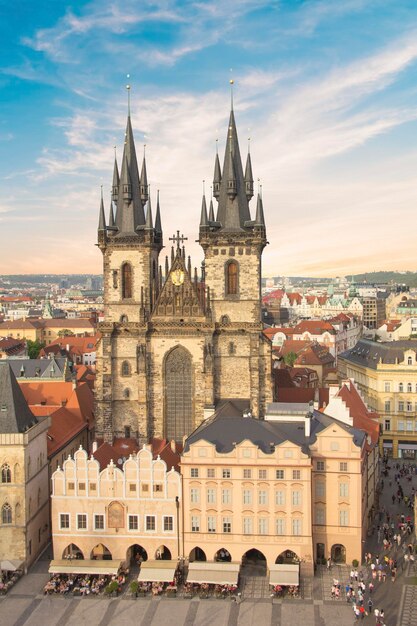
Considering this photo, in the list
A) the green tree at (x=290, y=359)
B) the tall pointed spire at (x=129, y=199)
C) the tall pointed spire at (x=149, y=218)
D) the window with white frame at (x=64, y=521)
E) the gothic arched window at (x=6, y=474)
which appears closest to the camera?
the window with white frame at (x=64, y=521)

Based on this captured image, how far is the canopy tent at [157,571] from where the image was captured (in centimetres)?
5212

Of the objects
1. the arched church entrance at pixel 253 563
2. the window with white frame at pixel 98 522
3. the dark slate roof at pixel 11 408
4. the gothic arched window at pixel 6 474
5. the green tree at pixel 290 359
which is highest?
the dark slate roof at pixel 11 408

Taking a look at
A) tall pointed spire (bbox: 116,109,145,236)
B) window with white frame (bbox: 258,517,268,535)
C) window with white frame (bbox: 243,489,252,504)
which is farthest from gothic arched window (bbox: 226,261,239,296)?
window with white frame (bbox: 258,517,268,535)

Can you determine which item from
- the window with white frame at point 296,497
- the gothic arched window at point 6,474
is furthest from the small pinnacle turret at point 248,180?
the gothic arched window at point 6,474

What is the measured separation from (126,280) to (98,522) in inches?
1186

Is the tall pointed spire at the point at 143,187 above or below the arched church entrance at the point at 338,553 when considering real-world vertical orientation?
above

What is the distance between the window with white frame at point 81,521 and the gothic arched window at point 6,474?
665 centimetres

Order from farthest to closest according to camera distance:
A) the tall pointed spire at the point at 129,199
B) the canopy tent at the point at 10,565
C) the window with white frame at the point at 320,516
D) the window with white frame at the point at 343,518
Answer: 1. the tall pointed spire at the point at 129,199
2. the window with white frame at the point at 320,516
3. the window with white frame at the point at 343,518
4. the canopy tent at the point at 10,565

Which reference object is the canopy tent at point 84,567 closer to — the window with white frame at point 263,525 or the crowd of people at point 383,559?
the window with white frame at point 263,525

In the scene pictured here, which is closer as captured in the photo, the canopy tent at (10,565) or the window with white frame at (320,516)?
the canopy tent at (10,565)

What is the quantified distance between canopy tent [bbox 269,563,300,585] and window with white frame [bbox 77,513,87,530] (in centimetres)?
1579

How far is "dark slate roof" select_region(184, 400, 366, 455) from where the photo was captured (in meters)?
56.3

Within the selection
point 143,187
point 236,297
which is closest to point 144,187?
point 143,187

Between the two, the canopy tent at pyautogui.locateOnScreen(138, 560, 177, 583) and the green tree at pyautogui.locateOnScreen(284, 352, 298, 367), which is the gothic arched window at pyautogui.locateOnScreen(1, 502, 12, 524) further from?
the green tree at pyautogui.locateOnScreen(284, 352, 298, 367)
